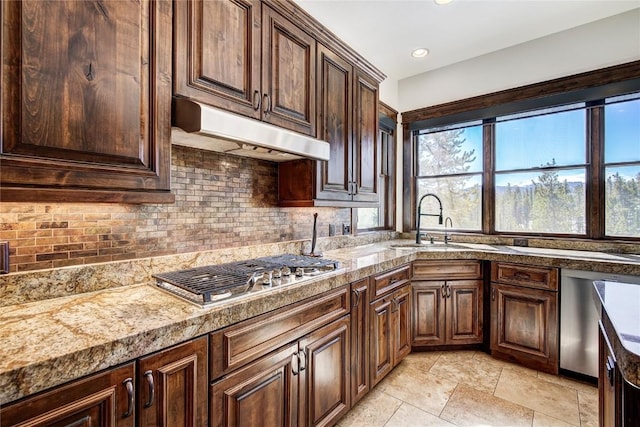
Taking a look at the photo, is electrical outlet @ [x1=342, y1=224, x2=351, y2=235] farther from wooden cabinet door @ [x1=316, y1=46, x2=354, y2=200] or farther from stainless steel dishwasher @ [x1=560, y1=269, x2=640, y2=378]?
stainless steel dishwasher @ [x1=560, y1=269, x2=640, y2=378]

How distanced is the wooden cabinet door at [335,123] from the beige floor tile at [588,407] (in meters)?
2.11

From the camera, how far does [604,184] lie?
2.61 m

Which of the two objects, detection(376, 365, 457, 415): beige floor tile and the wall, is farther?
the wall

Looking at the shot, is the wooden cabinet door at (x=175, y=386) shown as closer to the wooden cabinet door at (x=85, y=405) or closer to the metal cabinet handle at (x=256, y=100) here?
the wooden cabinet door at (x=85, y=405)

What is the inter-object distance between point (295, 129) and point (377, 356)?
65.6 inches

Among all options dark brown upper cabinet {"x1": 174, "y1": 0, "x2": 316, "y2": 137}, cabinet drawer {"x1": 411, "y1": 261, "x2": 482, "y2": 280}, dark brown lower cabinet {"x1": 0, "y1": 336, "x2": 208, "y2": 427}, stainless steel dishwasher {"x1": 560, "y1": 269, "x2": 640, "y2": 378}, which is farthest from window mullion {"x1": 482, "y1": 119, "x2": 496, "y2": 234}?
dark brown lower cabinet {"x1": 0, "y1": 336, "x2": 208, "y2": 427}

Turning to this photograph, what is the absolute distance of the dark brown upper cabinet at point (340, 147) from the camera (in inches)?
82.1

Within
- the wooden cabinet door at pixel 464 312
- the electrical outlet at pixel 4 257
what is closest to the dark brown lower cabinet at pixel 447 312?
the wooden cabinet door at pixel 464 312

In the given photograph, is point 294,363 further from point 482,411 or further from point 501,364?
point 501,364

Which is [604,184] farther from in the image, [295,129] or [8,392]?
[8,392]

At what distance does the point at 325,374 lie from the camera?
5.24 ft

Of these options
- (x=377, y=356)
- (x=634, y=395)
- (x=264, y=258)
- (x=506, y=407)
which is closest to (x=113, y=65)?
(x=264, y=258)

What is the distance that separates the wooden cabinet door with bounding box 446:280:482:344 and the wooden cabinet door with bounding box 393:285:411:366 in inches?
18.8

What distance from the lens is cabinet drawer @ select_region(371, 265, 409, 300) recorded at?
2.04 metres
